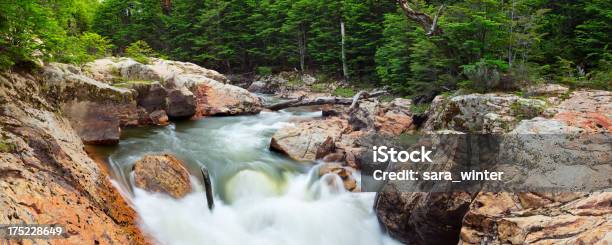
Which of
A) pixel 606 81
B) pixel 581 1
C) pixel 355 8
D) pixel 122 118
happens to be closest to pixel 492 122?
pixel 606 81

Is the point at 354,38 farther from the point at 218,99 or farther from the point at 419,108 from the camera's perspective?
the point at 419,108

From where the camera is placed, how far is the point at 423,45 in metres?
14.2

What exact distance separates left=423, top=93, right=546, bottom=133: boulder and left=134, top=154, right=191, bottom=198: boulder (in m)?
5.55

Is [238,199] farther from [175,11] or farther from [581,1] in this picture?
[175,11]

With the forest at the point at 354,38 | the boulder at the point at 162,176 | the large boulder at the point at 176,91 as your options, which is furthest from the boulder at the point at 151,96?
the boulder at the point at 162,176

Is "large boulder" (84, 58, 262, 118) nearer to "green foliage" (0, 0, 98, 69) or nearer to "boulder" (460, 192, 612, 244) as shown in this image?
"green foliage" (0, 0, 98, 69)

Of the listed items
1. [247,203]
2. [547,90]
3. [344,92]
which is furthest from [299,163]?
[344,92]

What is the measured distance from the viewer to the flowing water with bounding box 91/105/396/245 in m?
7.43

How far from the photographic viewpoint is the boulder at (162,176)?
7836 millimetres

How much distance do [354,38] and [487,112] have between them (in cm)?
1868

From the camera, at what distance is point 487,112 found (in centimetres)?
754

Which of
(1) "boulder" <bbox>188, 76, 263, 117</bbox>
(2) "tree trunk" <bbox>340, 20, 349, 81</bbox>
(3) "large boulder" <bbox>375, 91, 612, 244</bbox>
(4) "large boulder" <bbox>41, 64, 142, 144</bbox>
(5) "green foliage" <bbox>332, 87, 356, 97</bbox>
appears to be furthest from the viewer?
(2) "tree trunk" <bbox>340, 20, 349, 81</bbox>

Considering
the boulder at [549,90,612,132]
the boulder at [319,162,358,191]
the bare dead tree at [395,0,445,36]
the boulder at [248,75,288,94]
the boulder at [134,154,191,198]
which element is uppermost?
the bare dead tree at [395,0,445,36]

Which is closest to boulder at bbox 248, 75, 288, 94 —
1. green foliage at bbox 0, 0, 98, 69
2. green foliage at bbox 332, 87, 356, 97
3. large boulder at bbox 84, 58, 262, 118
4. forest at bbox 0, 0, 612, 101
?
forest at bbox 0, 0, 612, 101
